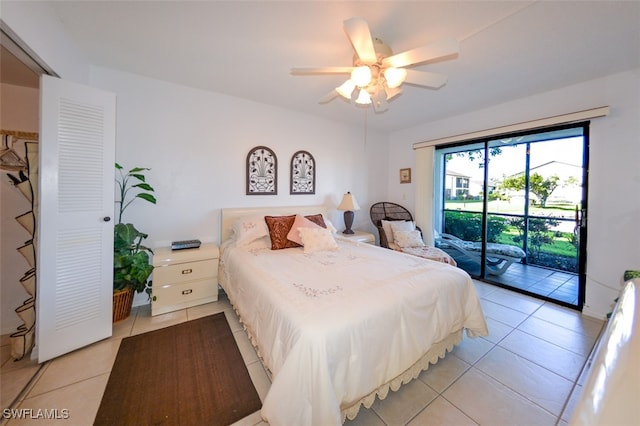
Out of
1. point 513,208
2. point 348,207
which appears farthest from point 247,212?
point 513,208

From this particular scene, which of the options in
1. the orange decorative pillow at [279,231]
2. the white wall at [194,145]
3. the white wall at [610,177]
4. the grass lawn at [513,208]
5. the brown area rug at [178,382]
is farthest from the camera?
the grass lawn at [513,208]

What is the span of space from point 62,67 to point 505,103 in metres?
4.72

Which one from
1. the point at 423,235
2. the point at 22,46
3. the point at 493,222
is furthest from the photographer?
the point at 423,235

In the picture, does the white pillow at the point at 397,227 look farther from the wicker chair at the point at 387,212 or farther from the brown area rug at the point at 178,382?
the brown area rug at the point at 178,382

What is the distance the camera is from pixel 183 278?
8.05ft

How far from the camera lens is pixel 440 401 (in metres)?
1.46

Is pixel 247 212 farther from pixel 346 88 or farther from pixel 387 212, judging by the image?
pixel 387 212

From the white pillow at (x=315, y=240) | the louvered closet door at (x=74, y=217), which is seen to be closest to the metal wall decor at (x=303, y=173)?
the white pillow at (x=315, y=240)

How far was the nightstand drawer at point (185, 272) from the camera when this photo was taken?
2340 millimetres

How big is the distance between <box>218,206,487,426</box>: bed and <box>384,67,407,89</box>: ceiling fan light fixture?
1.45m

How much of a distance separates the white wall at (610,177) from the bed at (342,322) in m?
1.89

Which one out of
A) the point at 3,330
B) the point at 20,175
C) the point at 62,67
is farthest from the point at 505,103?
the point at 3,330

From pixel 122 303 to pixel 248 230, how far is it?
135 cm

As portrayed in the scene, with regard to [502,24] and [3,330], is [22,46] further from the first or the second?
[502,24]
